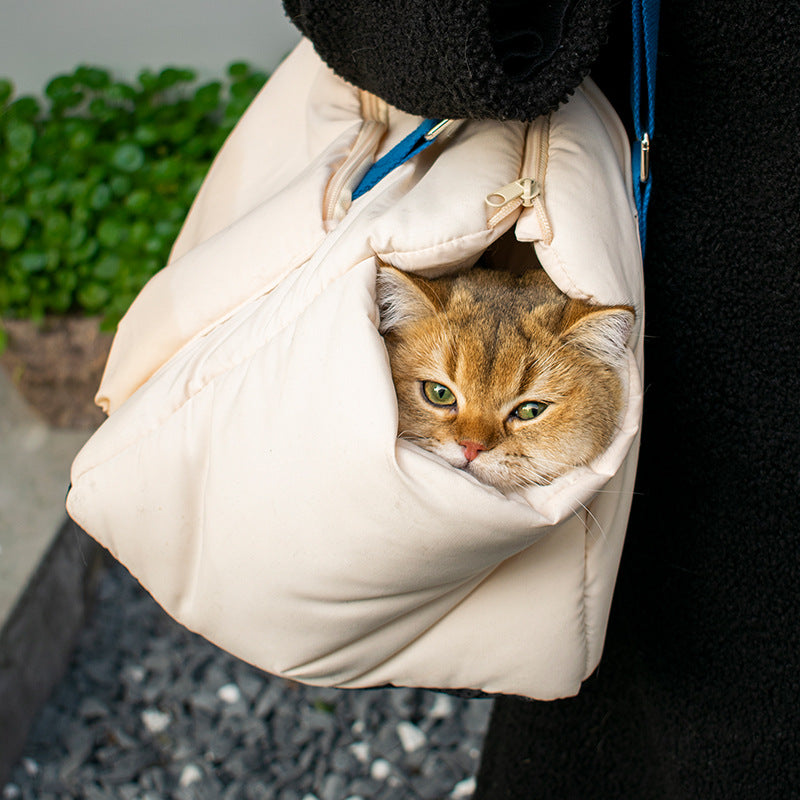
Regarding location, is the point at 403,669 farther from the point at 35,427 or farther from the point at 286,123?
the point at 35,427

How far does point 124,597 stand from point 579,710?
5.67 ft

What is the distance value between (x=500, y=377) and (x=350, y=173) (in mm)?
362

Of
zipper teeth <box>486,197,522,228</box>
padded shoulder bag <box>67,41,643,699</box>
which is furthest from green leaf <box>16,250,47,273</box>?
zipper teeth <box>486,197,522,228</box>

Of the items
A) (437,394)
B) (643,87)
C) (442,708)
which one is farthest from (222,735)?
(643,87)

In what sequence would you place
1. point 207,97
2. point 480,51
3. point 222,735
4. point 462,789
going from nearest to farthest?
point 480,51
point 462,789
point 222,735
point 207,97

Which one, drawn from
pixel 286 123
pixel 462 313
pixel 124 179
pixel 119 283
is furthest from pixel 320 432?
pixel 124 179

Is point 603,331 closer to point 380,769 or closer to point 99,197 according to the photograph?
point 380,769

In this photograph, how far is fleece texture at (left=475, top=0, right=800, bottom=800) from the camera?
100 cm

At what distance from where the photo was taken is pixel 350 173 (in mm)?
1134

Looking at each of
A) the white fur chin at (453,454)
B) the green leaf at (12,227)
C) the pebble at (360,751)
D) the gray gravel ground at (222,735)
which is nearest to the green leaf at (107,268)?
the green leaf at (12,227)

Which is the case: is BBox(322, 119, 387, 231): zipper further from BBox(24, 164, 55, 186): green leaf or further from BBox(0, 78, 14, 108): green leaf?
BBox(0, 78, 14, 108): green leaf

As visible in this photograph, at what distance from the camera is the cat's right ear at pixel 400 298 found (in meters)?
0.98

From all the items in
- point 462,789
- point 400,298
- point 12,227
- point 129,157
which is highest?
point 400,298

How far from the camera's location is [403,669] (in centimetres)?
116
